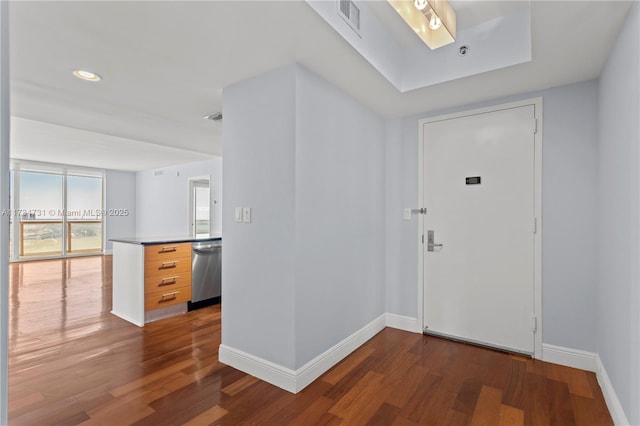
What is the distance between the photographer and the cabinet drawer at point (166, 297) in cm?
356

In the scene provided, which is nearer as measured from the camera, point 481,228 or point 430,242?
point 481,228

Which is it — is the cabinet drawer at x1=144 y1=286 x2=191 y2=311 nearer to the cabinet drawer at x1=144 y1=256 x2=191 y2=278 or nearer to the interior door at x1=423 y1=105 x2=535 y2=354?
the cabinet drawer at x1=144 y1=256 x2=191 y2=278

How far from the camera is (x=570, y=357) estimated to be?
2.55m

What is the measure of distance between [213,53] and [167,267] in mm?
2567

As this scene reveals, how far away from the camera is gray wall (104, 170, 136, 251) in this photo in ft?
29.2

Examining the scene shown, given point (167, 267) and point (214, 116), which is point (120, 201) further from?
point (214, 116)

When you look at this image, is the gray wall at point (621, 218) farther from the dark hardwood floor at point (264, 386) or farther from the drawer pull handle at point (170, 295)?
Answer: the drawer pull handle at point (170, 295)

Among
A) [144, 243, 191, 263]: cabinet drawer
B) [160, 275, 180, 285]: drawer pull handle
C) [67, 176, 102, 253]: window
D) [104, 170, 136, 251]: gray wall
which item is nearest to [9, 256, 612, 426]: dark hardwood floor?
[160, 275, 180, 285]: drawer pull handle

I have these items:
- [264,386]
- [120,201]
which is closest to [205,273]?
[264,386]

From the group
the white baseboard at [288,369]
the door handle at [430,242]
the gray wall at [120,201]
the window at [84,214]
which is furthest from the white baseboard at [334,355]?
the window at [84,214]

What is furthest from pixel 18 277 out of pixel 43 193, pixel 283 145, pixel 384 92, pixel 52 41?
pixel 384 92

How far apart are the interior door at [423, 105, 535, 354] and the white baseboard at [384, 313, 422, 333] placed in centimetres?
11

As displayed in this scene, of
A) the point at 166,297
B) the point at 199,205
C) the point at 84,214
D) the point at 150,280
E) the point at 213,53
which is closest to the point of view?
the point at 213,53

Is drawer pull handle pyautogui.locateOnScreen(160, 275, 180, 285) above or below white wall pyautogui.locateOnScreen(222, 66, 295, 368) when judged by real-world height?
below
